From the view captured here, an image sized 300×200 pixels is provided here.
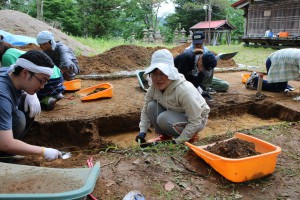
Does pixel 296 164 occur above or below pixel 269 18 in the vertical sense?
below

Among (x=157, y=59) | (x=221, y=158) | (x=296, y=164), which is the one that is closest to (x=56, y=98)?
(x=157, y=59)

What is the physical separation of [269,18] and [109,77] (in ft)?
41.9

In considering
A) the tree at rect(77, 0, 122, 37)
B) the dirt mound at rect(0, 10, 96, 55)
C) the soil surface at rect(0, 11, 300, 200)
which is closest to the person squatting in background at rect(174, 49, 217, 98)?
the soil surface at rect(0, 11, 300, 200)

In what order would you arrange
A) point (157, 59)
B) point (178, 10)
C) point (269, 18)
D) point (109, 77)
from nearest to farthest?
point (157, 59), point (109, 77), point (269, 18), point (178, 10)

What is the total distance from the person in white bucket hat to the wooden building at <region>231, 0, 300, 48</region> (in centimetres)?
1225

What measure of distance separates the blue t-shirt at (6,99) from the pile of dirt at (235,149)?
1.56m

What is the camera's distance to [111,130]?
13.1 ft

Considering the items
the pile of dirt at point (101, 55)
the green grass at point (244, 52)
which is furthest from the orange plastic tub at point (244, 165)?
the green grass at point (244, 52)

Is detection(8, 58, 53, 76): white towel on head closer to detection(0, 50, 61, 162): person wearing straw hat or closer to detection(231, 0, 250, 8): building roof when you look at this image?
detection(0, 50, 61, 162): person wearing straw hat

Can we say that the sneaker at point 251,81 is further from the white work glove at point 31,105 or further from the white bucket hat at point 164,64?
the white work glove at point 31,105

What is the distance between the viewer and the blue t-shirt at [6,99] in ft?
6.04

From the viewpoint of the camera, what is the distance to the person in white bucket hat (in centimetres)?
247

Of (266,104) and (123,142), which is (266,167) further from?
(266,104)

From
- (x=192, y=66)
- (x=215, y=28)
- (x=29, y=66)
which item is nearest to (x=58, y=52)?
(x=192, y=66)
